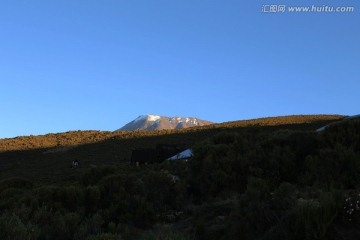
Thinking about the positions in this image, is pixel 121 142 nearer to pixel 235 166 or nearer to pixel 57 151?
pixel 57 151

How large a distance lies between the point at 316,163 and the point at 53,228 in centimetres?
657

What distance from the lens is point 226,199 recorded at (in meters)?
11.0

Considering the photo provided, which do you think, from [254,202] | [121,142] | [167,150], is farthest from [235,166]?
[121,142]

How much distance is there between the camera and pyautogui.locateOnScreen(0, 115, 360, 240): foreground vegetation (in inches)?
286

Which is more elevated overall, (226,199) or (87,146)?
(87,146)

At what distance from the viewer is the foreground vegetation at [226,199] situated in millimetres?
7254

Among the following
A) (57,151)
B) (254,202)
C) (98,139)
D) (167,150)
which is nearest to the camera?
(254,202)

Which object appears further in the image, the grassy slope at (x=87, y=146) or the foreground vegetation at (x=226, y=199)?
the grassy slope at (x=87, y=146)

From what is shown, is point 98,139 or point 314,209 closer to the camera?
point 314,209

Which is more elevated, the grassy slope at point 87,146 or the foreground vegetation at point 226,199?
the grassy slope at point 87,146

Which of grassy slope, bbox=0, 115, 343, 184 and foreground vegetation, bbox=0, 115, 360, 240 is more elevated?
grassy slope, bbox=0, 115, 343, 184

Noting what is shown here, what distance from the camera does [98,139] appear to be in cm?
7850

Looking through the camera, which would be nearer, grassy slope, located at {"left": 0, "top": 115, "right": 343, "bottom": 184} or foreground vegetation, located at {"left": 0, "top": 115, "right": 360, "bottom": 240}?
foreground vegetation, located at {"left": 0, "top": 115, "right": 360, "bottom": 240}

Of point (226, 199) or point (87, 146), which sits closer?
point (226, 199)
